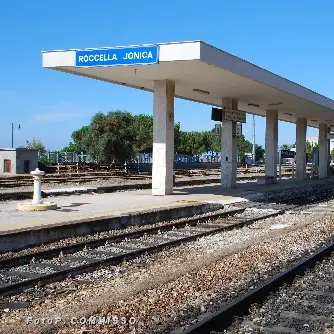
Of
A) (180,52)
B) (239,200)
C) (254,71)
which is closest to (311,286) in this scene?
(180,52)

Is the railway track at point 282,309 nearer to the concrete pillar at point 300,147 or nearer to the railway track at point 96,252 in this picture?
the railway track at point 96,252

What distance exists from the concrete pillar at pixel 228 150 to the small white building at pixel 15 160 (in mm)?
19078

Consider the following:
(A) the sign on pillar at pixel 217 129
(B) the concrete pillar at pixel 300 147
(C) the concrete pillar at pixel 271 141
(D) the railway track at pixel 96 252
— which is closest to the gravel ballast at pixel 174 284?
(D) the railway track at pixel 96 252

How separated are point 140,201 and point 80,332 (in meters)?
13.4

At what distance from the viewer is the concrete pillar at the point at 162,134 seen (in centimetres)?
2119

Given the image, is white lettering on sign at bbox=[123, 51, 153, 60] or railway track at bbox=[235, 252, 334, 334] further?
white lettering on sign at bbox=[123, 51, 153, 60]

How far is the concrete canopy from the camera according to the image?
17.5 meters

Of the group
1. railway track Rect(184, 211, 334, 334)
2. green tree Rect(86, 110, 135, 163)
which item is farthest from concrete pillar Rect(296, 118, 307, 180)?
railway track Rect(184, 211, 334, 334)

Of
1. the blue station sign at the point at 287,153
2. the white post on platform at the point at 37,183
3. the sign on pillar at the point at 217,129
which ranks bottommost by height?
the white post on platform at the point at 37,183

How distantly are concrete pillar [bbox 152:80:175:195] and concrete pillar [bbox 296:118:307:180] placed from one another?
20.6 m

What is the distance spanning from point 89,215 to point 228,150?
13.4m

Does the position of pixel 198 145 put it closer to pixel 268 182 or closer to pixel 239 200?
pixel 268 182

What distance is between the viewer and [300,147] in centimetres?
3997

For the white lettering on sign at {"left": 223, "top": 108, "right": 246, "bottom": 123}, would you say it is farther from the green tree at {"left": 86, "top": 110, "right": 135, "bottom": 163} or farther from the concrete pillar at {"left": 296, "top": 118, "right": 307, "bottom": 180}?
the green tree at {"left": 86, "top": 110, "right": 135, "bottom": 163}
